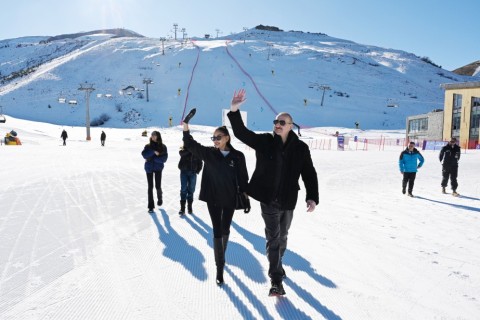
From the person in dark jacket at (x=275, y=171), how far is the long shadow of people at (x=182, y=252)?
3.60 ft

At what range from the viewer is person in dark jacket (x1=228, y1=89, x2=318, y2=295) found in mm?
3797

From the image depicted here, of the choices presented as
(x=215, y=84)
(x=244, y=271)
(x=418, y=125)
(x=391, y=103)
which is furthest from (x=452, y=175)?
(x=391, y=103)

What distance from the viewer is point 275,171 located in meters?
3.84

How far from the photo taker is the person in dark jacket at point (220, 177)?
416 centimetres

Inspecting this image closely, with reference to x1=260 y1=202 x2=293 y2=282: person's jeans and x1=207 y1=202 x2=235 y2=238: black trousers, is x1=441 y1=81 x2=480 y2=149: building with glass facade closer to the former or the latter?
x1=260 y1=202 x2=293 y2=282: person's jeans

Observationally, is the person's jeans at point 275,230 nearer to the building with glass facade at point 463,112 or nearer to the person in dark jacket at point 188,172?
the person in dark jacket at point 188,172

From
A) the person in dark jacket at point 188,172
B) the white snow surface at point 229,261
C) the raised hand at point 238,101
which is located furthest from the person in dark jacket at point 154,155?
the raised hand at point 238,101

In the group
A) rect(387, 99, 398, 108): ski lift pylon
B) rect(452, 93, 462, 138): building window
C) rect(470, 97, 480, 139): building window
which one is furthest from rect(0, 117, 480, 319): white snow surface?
rect(387, 99, 398, 108): ski lift pylon

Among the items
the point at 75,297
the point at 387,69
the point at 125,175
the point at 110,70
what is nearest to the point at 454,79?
the point at 387,69

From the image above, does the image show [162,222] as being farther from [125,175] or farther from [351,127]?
[351,127]

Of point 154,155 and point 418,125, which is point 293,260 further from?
point 418,125

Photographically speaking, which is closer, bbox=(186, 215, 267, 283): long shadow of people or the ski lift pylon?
bbox=(186, 215, 267, 283): long shadow of people

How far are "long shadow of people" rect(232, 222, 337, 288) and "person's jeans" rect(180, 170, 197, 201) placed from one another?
1624mm

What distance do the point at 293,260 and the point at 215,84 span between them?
228 feet
